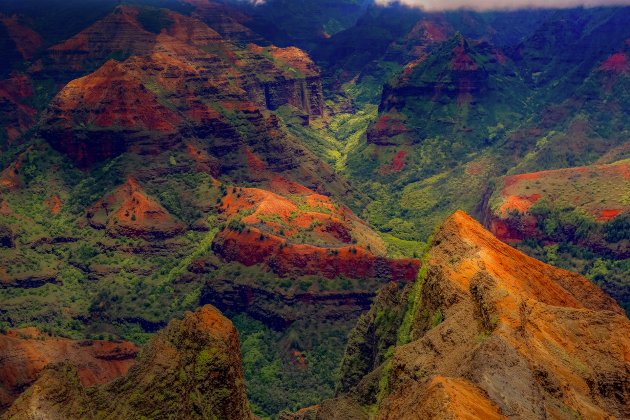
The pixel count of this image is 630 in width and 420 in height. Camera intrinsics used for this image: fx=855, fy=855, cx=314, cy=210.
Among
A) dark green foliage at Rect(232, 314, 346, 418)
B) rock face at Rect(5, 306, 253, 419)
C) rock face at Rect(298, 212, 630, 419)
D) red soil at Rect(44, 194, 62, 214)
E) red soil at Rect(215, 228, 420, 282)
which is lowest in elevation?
red soil at Rect(44, 194, 62, 214)

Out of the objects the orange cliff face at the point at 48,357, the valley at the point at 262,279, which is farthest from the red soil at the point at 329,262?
the orange cliff face at the point at 48,357

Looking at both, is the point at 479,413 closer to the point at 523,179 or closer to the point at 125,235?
the point at 125,235

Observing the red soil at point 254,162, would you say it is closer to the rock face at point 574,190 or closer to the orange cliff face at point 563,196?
the orange cliff face at point 563,196

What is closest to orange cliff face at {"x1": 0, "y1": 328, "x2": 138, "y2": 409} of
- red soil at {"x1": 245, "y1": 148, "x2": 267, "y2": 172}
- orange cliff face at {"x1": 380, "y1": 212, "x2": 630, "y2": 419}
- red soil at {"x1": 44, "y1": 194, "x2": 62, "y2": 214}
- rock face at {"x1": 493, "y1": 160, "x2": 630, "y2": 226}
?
orange cliff face at {"x1": 380, "y1": 212, "x2": 630, "y2": 419}

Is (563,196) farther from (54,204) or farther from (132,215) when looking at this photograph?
(54,204)

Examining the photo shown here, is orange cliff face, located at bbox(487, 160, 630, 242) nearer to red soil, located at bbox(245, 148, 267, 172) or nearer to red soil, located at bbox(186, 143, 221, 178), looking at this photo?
red soil, located at bbox(245, 148, 267, 172)
